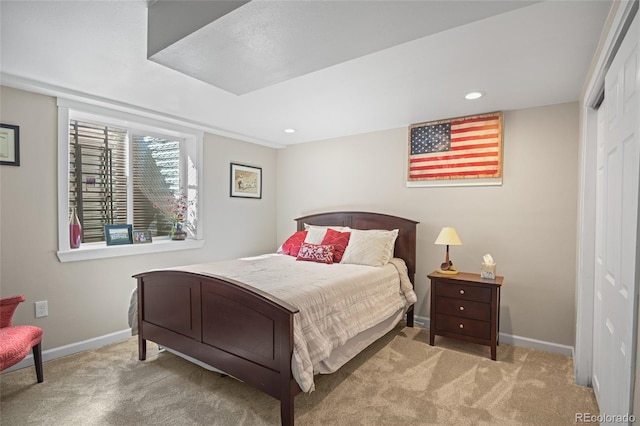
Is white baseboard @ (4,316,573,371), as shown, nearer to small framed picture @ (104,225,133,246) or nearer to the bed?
the bed

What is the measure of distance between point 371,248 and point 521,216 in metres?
1.49

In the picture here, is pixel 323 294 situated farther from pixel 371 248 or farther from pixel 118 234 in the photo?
pixel 118 234

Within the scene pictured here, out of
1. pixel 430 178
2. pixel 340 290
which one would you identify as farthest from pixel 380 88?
pixel 340 290

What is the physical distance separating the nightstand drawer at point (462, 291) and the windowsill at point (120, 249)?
2799 millimetres

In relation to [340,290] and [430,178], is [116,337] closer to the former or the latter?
[340,290]

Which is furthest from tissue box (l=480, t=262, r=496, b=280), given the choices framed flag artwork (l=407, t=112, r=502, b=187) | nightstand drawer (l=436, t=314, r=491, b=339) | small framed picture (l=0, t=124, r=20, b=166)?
small framed picture (l=0, t=124, r=20, b=166)

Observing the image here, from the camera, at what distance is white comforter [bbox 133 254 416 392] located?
2.05 m

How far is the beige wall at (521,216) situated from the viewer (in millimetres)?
2967

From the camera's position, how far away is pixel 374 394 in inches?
90.0

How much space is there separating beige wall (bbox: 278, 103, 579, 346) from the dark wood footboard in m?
2.30

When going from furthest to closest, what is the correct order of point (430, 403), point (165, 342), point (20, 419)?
point (165, 342), point (430, 403), point (20, 419)

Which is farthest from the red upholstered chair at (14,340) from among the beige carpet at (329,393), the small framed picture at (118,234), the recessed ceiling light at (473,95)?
the recessed ceiling light at (473,95)

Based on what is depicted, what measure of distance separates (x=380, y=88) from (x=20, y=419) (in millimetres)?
3358

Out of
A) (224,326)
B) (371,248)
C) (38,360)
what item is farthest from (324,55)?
(38,360)
